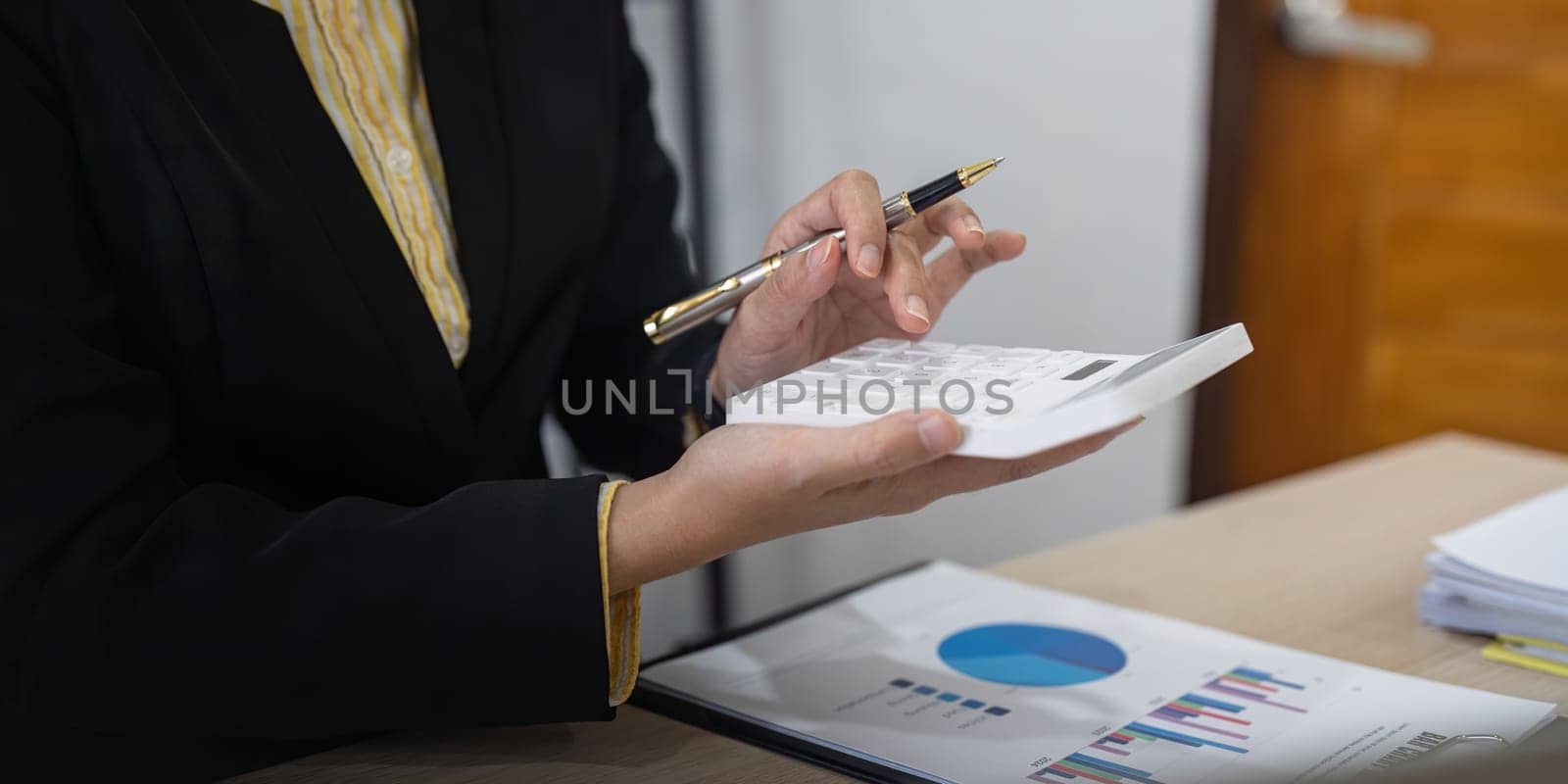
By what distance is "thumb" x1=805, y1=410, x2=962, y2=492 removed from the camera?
543 millimetres

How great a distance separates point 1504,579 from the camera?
2.54 feet

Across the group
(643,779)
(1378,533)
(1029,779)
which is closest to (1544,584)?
(1378,533)

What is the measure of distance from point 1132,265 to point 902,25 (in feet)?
1.66

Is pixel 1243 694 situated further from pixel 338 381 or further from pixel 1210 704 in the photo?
pixel 338 381

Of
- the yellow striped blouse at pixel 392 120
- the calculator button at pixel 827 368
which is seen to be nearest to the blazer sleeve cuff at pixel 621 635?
the calculator button at pixel 827 368

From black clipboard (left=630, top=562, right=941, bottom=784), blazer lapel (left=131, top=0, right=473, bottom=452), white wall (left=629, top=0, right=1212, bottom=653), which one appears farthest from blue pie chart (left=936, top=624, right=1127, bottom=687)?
white wall (left=629, top=0, right=1212, bottom=653)

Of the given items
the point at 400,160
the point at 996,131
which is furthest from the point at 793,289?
the point at 996,131

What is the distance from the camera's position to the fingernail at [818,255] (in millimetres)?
727

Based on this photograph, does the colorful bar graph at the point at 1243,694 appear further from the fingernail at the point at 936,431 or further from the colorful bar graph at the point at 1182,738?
the fingernail at the point at 936,431

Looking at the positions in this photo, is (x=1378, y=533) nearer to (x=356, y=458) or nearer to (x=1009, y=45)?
(x=356, y=458)

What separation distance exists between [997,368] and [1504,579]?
342 mm

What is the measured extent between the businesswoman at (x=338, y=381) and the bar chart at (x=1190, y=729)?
14 cm

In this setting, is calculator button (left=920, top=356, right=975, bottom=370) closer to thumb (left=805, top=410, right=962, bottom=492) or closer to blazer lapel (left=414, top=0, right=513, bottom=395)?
thumb (left=805, top=410, right=962, bottom=492)

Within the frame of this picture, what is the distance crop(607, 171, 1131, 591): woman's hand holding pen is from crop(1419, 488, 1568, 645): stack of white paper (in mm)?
323
